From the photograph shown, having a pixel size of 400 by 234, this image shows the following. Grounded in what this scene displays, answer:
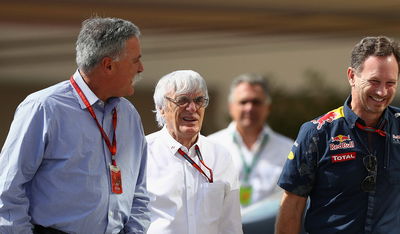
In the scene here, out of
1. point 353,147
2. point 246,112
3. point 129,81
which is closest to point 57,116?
point 129,81

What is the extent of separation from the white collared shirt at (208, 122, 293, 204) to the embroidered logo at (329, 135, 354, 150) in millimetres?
3033

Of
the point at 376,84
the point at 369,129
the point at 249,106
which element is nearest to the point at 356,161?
the point at 369,129

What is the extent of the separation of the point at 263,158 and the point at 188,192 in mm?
3010

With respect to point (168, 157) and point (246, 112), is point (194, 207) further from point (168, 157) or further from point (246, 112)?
point (246, 112)

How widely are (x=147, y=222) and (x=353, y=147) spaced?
43.5 inches

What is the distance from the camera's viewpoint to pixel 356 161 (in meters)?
4.34

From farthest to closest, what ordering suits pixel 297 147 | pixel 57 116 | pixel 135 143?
1. pixel 297 147
2. pixel 135 143
3. pixel 57 116

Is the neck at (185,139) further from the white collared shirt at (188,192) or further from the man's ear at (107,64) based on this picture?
the man's ear at (107,64)

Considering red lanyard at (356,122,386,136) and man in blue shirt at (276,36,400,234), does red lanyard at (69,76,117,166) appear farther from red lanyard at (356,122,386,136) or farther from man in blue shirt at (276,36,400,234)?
red lanyard at (356,122,386,136)

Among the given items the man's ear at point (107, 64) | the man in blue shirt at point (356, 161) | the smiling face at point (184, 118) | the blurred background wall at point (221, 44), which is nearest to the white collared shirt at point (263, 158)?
the blurred background wall at point (221, 44)

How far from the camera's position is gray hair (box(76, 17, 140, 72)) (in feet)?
12.7

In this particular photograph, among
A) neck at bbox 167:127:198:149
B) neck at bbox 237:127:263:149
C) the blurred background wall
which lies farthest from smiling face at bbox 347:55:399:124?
the blurred background wall

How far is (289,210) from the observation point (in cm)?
448

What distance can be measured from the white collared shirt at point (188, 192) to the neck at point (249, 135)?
2793 mm
